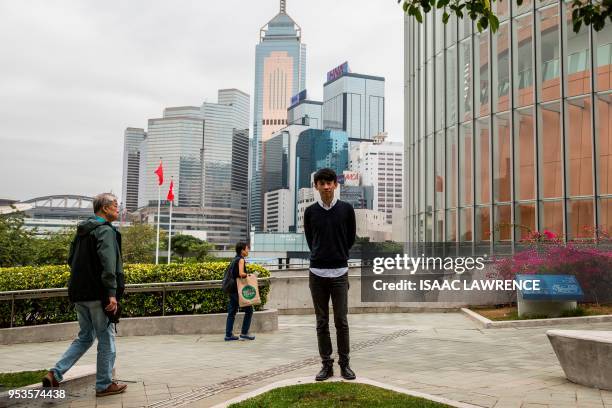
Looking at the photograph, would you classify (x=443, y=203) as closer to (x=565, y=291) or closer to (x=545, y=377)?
(x=565, y=291)

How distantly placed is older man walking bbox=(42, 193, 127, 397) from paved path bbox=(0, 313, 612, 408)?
27 cm

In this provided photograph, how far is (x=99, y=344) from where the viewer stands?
5.31m

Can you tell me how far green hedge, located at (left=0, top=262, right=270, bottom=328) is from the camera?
966 cm

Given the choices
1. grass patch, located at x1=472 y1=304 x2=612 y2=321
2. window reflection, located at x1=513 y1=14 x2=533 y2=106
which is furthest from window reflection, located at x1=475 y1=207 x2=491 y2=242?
grass patch, located at x1=472 y1=304 x2=612 y2=321

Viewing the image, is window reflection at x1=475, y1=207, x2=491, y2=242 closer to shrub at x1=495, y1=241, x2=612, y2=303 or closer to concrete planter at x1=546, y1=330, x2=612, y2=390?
shrub at x1=495, y1=241, x2=612, y2=303

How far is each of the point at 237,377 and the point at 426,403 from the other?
2748mm

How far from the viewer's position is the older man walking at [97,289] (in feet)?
17.1

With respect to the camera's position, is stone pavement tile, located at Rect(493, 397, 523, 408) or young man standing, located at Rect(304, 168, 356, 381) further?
young man standing, located at Rect(304, 168, 356, 381)

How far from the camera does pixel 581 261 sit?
1290 cm

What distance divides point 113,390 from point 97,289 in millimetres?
1015

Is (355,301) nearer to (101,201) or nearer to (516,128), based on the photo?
(516,128)

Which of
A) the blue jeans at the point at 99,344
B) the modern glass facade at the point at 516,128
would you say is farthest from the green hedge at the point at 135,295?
the modern glass facade at the point at 516,128

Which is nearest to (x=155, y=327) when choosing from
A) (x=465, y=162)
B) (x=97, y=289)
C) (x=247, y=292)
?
(x=247, y=292)

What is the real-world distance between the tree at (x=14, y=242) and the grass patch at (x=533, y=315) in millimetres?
17521
